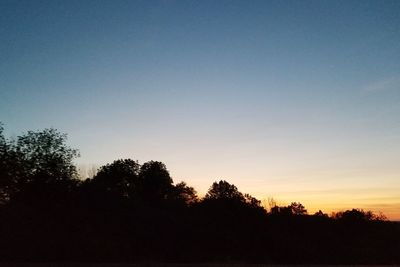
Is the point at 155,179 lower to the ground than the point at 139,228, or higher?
higher

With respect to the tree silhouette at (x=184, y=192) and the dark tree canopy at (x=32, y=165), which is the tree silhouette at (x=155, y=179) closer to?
the tree silhouette at (x=184, y=192)

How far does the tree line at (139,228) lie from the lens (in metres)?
38.2

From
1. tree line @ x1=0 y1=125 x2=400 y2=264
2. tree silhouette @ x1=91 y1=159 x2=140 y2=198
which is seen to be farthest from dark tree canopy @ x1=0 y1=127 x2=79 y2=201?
tree silhouette @ x1=91 y1=159 x2=140 y2=198

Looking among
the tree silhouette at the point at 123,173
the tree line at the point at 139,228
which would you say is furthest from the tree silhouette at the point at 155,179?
the tree line at the point at 139,228

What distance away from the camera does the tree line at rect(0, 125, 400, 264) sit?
3822cm

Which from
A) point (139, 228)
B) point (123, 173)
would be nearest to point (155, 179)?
point (123, 173)

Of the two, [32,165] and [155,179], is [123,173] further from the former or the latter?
[32,165]

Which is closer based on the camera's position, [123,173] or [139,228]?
[139,228]

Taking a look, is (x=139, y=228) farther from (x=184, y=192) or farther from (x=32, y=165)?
(x=184, y=192)

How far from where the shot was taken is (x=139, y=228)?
44.0 meters

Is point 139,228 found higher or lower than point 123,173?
lower

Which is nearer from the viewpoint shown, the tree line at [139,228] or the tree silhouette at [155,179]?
the tree line at [139,228]

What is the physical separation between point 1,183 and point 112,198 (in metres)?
11.6

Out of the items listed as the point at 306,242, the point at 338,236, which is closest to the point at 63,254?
the point at 306,242
